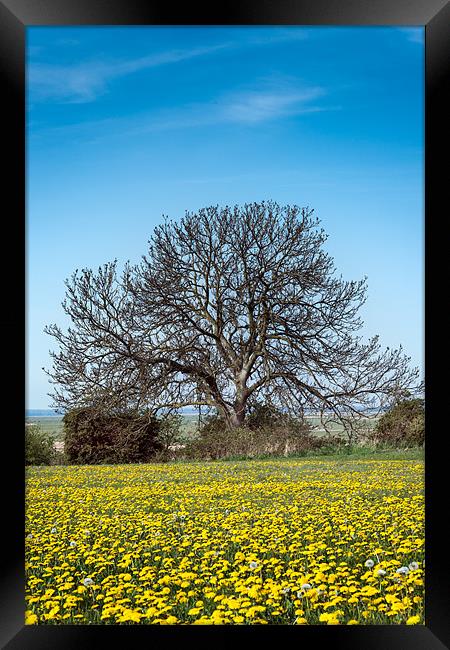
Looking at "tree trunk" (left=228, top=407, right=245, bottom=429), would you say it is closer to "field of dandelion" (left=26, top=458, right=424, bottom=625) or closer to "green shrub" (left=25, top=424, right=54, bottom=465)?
"green shrub" (left=25, top=424, right=54, bottom=465)

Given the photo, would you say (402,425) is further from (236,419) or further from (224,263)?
(224,263)

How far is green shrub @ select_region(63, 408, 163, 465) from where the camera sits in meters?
8.06

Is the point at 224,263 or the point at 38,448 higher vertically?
the point at 224,263

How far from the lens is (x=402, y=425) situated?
311 inches

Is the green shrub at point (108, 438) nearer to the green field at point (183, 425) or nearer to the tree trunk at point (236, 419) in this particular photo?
the green field at point (183, 425)

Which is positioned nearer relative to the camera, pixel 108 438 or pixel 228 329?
pixel 108 438

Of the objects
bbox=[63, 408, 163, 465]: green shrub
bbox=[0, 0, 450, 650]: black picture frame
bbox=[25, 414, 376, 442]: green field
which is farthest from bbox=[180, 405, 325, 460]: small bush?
bbox=[0, 0, 450, 650]: black picture frame

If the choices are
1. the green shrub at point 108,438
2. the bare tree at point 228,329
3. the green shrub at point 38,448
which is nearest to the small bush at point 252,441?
the bare tree at point 228,329

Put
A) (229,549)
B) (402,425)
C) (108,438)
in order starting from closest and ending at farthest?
1. (229,549)
2. (402,425)
3. (108,438)
